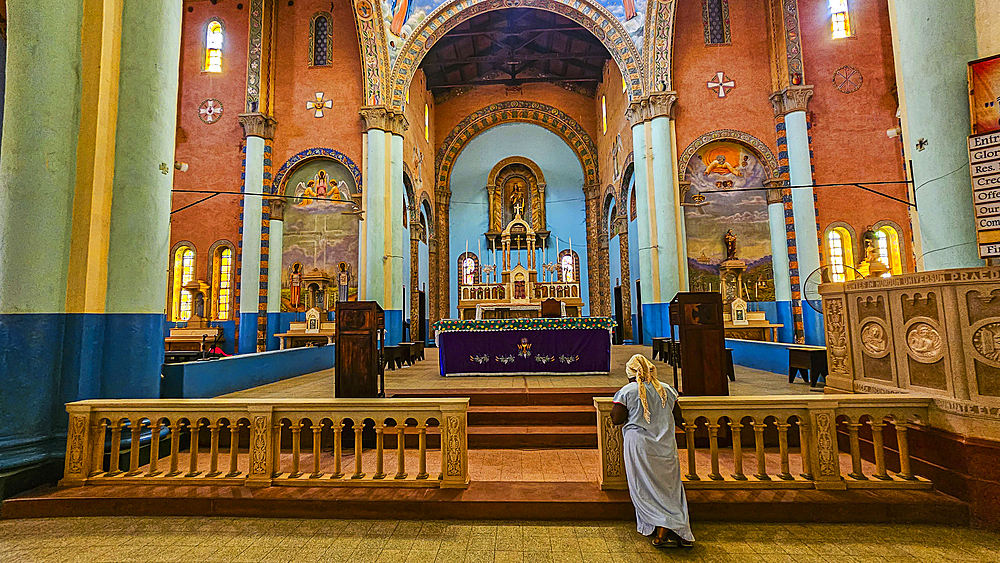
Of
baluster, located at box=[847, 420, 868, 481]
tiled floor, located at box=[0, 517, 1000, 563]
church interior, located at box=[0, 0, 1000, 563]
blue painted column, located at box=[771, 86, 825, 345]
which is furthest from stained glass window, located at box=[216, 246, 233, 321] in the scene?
blue painted column, located at box=[771, 86, 825, 345]

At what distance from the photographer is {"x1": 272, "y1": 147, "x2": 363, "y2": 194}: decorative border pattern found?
1327 cm

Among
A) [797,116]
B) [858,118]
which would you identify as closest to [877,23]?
[858,118]

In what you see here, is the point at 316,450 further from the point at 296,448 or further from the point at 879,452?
the point at 879,452

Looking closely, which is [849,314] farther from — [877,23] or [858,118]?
[877,23]

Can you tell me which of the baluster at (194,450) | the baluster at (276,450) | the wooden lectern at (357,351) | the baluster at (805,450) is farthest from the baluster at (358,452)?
the baluster at (805,450)

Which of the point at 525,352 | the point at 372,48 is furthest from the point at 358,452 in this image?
the point at 372,48

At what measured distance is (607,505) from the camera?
131 inches

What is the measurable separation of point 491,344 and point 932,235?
5.48m

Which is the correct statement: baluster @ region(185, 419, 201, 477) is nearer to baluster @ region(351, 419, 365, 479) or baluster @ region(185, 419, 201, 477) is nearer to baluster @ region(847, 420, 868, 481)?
baluster @ region(351, 419, 365, 479)

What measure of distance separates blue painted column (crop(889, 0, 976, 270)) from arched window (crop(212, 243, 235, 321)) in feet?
46.2

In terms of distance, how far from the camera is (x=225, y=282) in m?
13.3

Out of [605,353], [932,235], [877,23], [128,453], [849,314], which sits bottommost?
[128,453]

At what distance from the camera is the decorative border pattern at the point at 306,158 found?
1327 centimetres

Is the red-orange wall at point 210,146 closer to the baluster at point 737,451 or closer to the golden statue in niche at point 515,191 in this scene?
the golden statue in niche at point 515,191
